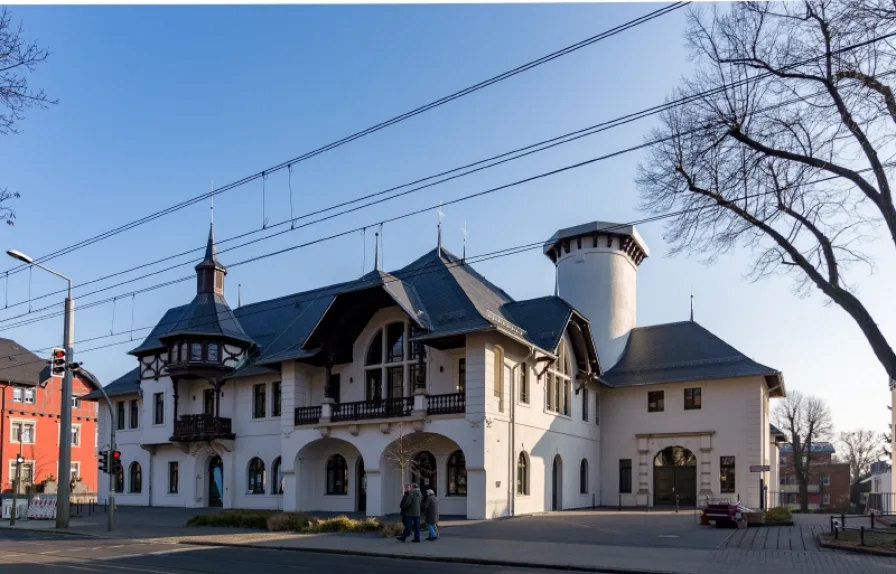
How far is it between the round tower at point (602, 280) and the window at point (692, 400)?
4606 millimetres

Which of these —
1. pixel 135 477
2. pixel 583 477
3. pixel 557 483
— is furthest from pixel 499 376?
pixel 135 477

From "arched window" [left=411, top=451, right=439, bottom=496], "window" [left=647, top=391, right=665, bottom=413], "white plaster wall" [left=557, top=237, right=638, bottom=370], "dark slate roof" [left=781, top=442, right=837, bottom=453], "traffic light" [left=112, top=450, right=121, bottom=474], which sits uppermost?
"white plaster wall" [left=557, top=237, right=638, bottom=370]

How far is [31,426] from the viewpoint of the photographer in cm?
6097

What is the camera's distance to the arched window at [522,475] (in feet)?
104

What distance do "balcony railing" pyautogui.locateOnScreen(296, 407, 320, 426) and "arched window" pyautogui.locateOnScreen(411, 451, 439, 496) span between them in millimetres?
4491

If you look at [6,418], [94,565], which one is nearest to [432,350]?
A: [94,565]

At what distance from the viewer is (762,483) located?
34344 millimetres

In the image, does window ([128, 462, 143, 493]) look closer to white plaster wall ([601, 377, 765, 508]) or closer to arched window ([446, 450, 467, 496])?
arched window ([446, 450, 467, 496])

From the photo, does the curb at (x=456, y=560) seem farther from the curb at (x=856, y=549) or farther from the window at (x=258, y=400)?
the window at (x=258, y=400)

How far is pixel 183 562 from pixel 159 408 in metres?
26.5

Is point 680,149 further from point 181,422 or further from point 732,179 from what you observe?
point 181,422

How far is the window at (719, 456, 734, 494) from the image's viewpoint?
36156 mm

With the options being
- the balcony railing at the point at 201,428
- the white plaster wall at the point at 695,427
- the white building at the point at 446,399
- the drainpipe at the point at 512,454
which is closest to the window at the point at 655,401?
the white building at the point at 446,399

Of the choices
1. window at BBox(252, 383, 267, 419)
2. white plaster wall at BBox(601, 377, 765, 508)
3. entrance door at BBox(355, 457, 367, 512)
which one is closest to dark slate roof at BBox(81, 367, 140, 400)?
window at BBox(252, 383, 267, 419)
